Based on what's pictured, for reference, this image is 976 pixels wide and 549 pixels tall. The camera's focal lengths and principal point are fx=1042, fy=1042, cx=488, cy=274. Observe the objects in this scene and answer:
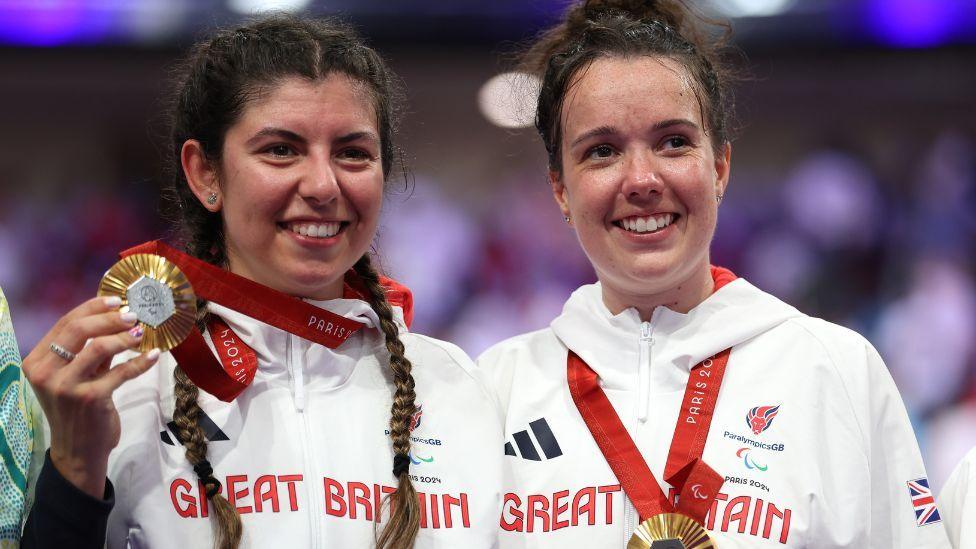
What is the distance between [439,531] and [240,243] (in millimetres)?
751

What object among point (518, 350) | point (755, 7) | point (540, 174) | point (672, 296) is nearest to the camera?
point (672, 296)

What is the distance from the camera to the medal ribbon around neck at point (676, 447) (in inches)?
89.4

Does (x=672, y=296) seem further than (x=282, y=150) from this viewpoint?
Yes

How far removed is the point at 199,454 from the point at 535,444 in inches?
31.3

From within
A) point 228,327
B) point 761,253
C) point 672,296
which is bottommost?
point 228,327

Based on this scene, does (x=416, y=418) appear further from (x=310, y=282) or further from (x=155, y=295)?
(x=155, y=295)

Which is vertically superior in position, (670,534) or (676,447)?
(676,447)

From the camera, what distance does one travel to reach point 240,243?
225cm

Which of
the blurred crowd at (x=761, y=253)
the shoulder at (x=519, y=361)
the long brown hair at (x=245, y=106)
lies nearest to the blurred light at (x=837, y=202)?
the blurred crowd at (x=761, y=253)

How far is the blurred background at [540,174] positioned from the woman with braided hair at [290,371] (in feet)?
13.3

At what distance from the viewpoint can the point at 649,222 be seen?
8.17 ft

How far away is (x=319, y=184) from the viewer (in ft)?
7.16

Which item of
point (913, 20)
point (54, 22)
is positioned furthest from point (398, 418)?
point (913, 20)

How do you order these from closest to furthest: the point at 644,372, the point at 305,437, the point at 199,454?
the point at 199,454 < the point at 305,437 < the point at 644,372
